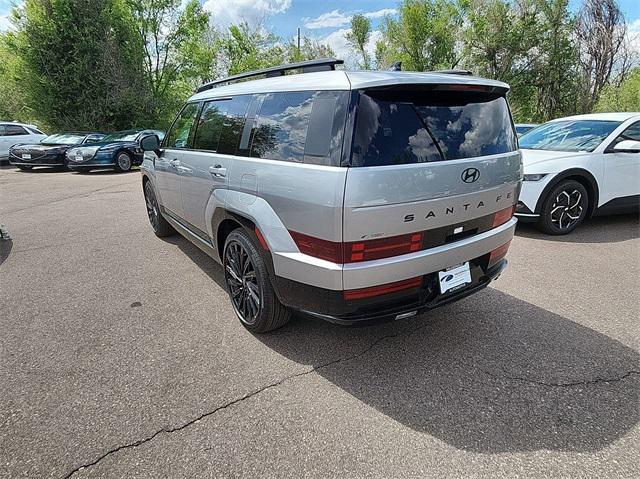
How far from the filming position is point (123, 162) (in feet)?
43.8

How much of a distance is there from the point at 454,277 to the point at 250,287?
146 centimetres

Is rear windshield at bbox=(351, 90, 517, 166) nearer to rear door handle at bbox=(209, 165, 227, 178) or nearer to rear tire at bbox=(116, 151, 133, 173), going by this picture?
rear door handle at bbox=(209, 165, 227, 178)

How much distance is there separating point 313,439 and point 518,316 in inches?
81.9

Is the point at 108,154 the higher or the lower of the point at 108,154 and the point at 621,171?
the higher

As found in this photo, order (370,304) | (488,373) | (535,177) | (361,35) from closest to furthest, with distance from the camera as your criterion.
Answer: (370,304)
(488,373)
(535,177)
(361,35)

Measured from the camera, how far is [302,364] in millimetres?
2652

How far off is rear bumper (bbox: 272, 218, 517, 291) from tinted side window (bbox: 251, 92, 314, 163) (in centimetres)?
63

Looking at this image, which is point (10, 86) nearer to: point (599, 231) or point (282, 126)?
point (282, 126)

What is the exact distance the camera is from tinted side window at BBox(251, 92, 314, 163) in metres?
2.39

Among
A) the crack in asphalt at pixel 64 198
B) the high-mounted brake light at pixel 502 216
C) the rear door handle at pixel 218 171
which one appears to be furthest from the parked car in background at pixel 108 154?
the high-mounted brake light at pixel 502 216

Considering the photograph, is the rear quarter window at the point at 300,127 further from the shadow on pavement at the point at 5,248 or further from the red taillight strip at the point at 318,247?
the shadow on pavement at the point at 5,248

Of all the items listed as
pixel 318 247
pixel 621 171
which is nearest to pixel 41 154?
pixel 318 247

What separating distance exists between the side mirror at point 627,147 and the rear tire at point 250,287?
17.1ft

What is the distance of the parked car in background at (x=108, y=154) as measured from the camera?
12.6m
